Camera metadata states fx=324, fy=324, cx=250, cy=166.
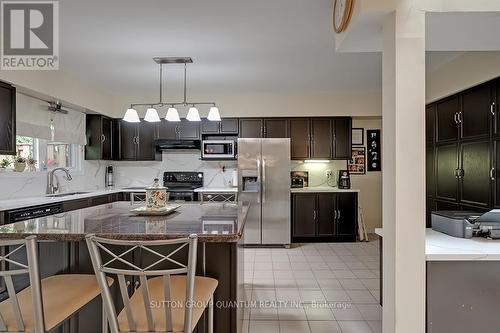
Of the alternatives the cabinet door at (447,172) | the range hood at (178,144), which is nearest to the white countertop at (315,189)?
the cabinet door at (447,172)

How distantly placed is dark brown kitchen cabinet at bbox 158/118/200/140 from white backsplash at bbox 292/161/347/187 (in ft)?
5.79

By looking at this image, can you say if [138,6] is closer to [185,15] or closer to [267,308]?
[185,15]

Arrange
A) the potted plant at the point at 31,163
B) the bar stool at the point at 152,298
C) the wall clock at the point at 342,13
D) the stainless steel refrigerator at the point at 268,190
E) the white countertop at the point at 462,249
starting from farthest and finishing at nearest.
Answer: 1. the stainless steel refrigerator at the point at 268,190
2. the potted plant at the point at 31,163
3. the wall clock at the point at 342,13
4. the white countertop at the point at 462,249
5. the bar stool at the point at 152,298

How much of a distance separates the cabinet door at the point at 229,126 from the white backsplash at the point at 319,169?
119 centimetres

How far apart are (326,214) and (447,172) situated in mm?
1827

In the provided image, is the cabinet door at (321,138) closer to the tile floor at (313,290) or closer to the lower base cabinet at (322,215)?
the lower base cabinet at (322,215)

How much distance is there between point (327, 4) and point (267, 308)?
8.20ft

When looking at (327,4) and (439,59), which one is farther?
(439,59)

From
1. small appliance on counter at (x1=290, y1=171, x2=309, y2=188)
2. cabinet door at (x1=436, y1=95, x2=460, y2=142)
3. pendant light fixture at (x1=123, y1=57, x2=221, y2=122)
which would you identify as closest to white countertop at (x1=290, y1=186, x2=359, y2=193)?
small appliance on counter at (x1=290, y1=171, x2=309, y2=188)

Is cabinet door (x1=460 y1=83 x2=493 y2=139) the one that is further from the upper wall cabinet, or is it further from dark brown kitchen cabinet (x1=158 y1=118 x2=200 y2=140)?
the upper wall cabinet

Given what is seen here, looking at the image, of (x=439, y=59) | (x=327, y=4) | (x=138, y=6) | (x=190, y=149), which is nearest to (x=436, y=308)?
(x=327, y=4)

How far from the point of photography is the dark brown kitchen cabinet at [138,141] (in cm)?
538

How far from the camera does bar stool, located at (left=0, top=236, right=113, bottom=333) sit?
4.32 feet

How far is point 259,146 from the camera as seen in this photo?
4902 millimetres
